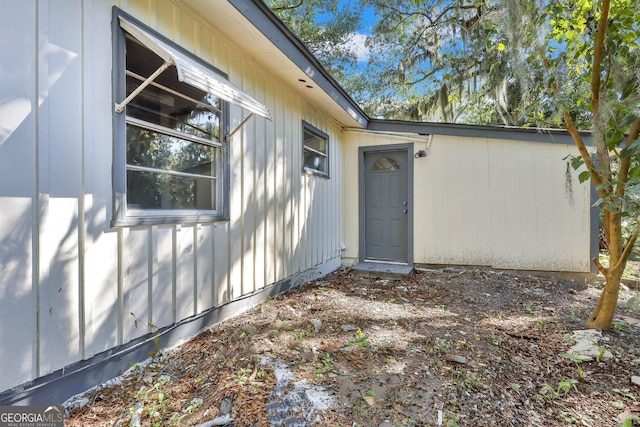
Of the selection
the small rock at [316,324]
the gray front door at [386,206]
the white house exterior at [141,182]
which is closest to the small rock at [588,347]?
the small rock at [316,324]

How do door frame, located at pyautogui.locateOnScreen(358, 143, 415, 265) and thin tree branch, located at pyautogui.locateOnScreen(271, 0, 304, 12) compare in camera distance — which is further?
thin tree branch, located at pyautogui.locateOnScreen(271, 0, 304, 12)

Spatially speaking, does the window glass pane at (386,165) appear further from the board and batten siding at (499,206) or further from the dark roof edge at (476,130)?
the dark roof edge at (476,130)

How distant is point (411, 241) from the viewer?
217 inches

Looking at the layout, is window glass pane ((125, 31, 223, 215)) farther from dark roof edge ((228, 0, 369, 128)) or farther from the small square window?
the small square window

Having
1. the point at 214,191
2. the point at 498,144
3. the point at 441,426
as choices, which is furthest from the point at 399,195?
the point at 441,426

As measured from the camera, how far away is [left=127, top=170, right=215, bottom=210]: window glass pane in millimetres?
2105

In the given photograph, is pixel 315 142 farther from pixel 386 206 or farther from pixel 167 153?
pixel 167 153

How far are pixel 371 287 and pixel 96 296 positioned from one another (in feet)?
11.0

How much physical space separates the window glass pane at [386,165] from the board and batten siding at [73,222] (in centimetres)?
366

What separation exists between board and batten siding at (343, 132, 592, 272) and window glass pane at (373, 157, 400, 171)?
1.11 feet

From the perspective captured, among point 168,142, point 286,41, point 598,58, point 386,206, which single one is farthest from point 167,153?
point 386,206

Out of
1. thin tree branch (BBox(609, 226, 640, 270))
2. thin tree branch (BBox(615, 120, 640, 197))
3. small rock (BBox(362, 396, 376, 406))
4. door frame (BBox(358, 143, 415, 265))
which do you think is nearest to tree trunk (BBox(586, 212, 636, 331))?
thin tree branch (BBox(609, 226, 640, 270))

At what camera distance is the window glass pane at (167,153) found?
2107 mm

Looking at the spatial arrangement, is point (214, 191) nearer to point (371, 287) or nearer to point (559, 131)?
point (371, 287)
